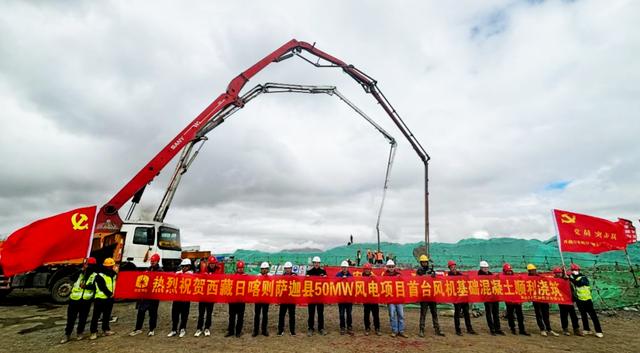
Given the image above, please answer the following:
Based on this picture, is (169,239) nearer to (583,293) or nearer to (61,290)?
(61,290)

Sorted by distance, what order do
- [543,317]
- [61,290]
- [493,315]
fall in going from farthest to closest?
[61,290] < [543,317] < [493,315]

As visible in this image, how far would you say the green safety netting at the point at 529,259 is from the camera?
42.1ft

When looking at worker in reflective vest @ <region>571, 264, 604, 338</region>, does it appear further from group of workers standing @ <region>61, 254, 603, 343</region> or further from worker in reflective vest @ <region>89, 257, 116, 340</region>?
worker in reflective vest @ <region>89, 257, 116, 340</region>

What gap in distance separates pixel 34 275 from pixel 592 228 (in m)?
19.9

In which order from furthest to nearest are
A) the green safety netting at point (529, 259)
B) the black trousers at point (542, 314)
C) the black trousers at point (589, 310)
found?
the green safety netting at point (529, 259) < the black trousers at point (542, 314) < the black trousers at point (589, 310)

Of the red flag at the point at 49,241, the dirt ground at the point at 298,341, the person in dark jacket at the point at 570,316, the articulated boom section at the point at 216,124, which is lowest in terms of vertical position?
the dirt ground at the point at 298,341

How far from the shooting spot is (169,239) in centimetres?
1391

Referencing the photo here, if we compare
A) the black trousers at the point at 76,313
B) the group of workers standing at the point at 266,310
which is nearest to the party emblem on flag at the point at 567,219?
the group of workers standing at the point at 266,310

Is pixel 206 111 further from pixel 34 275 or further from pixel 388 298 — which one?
pixel 388 298

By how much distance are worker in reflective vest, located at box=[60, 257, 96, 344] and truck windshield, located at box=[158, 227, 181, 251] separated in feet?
19.2

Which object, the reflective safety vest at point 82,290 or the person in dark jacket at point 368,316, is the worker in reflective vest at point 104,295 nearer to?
the reflective safety vest at point 82,290

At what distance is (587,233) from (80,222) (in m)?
14.6

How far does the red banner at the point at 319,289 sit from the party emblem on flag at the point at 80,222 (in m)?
1.60

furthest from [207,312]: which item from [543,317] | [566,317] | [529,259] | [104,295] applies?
[529,259]
